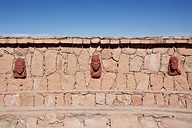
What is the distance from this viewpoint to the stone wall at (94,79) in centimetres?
763

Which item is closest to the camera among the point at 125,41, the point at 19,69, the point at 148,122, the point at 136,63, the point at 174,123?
the point at 174,123

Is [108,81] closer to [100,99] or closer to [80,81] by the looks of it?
[100,99]

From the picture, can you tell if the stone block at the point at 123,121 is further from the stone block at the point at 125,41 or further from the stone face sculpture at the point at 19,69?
the stone face sculpture at the point at 19,69

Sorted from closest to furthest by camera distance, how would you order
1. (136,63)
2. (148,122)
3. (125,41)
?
(148,122)
(125,41)
(136,63)

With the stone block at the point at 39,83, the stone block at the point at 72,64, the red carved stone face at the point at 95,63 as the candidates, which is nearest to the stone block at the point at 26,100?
the stone block at the point at 39,83

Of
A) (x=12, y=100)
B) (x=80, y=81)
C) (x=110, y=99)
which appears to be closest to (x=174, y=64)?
(x=110, y=99)

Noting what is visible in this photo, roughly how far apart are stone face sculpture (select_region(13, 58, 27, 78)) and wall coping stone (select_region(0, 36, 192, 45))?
1.64ft

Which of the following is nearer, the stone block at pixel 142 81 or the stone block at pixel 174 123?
the stone block at pixel 174 123

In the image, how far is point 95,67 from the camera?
7668mm

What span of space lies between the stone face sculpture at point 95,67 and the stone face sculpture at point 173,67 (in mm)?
1841

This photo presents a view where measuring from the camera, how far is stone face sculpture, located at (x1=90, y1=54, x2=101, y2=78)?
7.68m

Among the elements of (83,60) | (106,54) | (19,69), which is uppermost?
(106,54)

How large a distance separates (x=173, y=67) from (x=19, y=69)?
13.1ft

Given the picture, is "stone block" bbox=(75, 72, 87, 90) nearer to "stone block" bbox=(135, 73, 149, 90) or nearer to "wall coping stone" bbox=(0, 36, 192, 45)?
"wall coping stone" bbox=(0, 36, 192, 45)
